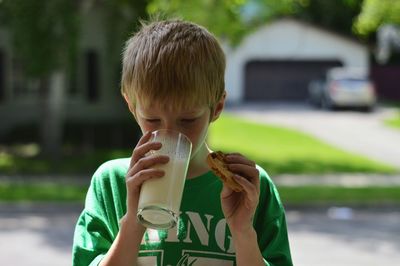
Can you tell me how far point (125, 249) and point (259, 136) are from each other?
21.7 m

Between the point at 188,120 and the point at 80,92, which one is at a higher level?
the point at 188,120

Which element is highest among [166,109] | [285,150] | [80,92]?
[166,109]

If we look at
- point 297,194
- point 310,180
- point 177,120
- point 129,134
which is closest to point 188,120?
point 177,120

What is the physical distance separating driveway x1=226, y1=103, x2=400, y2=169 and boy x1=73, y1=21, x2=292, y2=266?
15.8m

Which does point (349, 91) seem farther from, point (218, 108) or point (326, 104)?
point (218, 108)

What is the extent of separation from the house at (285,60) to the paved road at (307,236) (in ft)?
93.3

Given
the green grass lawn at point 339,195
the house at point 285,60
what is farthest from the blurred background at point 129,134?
the house at point 285,60

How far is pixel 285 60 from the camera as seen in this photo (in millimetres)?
40906

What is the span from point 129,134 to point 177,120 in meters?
18.6

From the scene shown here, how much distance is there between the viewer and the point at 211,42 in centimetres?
191

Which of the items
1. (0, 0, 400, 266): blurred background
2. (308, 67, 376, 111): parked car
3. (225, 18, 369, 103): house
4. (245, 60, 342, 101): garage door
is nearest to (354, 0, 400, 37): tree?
(0, 0, 400, 266): blurred background

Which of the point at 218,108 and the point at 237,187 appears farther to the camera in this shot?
the point at 218,108

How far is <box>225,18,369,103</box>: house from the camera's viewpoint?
4009 cm

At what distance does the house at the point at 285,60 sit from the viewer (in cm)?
4009
